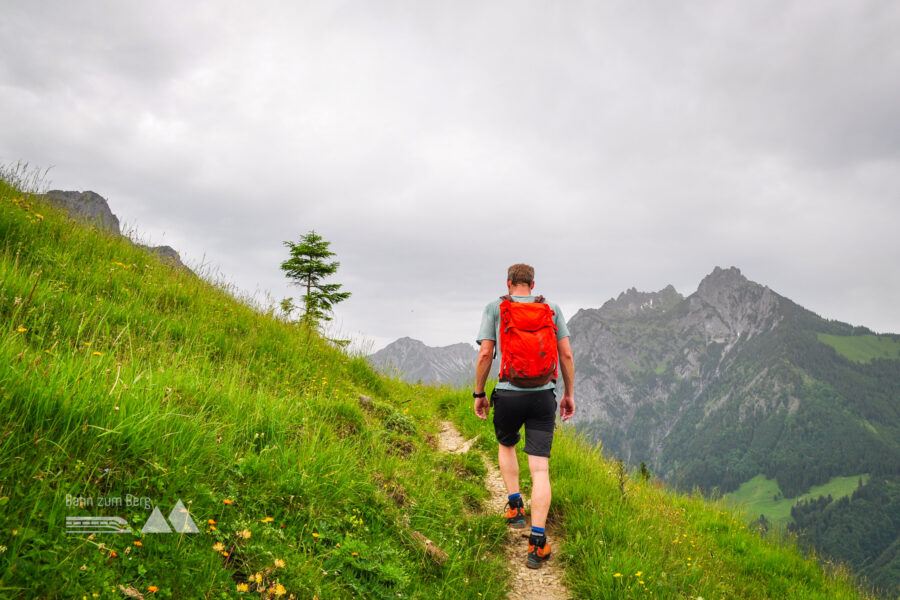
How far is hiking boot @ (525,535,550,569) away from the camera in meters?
5.35

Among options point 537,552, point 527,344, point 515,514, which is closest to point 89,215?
point 527,344

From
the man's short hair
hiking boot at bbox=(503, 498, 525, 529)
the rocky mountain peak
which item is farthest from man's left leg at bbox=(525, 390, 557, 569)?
the rocky mountain peak

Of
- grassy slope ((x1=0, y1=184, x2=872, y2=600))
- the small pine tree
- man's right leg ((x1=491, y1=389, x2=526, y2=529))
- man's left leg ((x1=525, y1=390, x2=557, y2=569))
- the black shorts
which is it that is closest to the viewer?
grassy slope ((x1=0, y1=184, x2=872, y2=600))

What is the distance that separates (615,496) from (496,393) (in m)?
3.08

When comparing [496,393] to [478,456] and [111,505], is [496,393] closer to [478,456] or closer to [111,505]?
[478,456]

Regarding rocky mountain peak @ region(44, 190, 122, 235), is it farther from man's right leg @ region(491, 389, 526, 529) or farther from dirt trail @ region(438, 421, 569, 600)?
dirt trail @ region(438, 421, 569, 600)

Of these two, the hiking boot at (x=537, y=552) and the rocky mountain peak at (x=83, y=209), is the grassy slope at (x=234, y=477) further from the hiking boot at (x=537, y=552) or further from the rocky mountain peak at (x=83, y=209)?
the rocky mountain peak at (x=83, y=209)

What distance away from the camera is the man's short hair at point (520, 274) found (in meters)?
6.14

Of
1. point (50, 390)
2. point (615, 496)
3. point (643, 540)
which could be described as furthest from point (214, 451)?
point (615, 496)

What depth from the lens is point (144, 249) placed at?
32.4ft

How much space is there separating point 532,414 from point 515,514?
155 centimetres

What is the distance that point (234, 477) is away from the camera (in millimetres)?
3773

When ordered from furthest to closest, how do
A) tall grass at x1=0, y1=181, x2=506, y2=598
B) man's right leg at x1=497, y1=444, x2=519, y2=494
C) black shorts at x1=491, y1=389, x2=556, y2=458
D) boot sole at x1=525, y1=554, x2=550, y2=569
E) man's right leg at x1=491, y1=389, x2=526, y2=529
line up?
man's right leg at x1=497, y1=444, x2=519, y2=494 < man's right leg at x1=491, y1=389, x2=526, y2=529 < black shorts at x1=491, y1=389, x2=556, y2=458 < boot sole at x1=525, y1=554, x2=550, y2=569 < tall grass at x1=0, y1=181, x2=506, y2=598

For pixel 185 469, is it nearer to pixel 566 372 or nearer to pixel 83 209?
pixel 566 372
